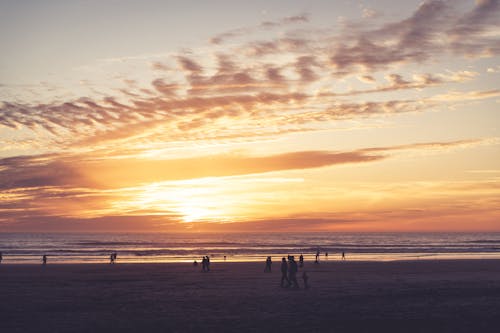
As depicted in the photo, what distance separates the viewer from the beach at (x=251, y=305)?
61.1 ft

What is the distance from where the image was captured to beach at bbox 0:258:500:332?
1861 cm

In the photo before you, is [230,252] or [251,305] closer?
[251,305]

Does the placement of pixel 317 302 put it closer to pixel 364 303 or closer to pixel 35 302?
pixel 364 303

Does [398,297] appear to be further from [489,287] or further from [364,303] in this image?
[489,287]

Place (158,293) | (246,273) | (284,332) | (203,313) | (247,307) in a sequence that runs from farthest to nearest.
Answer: (246,273) < (158,293) < (247,307) < (203,313) < (284,332)

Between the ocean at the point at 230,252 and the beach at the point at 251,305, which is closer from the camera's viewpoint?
the beach at the point at 251,305

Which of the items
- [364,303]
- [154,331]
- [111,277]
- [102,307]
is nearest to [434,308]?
[364,303]

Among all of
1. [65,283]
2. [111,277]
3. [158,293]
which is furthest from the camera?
[111,277]

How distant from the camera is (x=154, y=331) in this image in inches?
704

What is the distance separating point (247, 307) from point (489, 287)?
52.6 feet

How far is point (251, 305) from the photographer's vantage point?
2366 centimetres

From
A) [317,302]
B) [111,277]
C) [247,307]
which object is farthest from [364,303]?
[111,277]

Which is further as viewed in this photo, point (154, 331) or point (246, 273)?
point (246, 273)

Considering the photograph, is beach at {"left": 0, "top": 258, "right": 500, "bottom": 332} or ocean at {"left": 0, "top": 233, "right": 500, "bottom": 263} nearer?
beach at {"left": 0, "top": 258, "right": 500, "bottom": 332}
